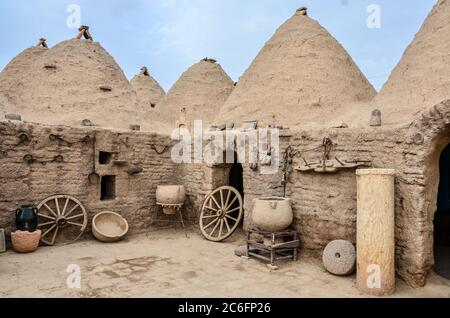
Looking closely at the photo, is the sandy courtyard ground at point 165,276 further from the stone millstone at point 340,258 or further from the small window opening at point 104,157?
the small window opening at point 104,157

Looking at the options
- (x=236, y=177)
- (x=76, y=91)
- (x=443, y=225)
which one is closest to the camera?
(x=443, y=225)

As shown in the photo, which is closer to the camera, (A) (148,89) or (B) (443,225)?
(B) (443,225)

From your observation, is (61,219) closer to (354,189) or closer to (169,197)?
(169,197)

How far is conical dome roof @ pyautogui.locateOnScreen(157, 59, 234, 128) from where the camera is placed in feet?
55.0


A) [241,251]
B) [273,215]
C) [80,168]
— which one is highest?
[80,168]

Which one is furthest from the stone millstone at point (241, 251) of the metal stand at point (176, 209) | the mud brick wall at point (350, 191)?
the metal stand at point (176, 209)

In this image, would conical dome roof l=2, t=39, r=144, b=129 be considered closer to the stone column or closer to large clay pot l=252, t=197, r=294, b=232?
large clay pot l=252, t=197, r=294, b=232

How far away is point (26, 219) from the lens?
7.33m

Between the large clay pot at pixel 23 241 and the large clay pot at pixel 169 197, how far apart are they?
2.99 meters

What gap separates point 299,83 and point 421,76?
3.87 m

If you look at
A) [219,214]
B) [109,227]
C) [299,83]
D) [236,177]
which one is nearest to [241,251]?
[219,214]

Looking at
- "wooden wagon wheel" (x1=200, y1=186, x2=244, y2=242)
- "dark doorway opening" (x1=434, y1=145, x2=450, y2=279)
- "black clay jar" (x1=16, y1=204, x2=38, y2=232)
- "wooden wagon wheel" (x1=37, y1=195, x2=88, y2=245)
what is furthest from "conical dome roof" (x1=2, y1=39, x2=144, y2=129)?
"dark doorway opening" (x1=434, y1=145, x2=450, y2=279)

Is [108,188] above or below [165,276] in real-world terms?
above
